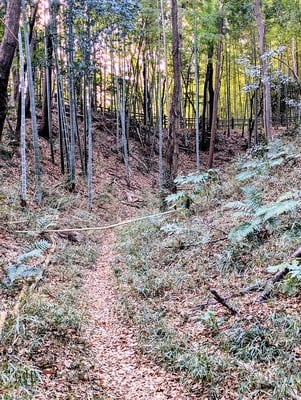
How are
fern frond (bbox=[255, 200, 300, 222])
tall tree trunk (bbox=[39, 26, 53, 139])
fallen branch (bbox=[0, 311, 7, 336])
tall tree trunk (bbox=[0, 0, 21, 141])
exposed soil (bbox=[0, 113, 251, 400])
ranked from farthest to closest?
tall tree trunk (bbox=[39, 26, 53, 139]), tall tree trunk (bbox=[0, 0, 21, 141]), fern frond (bbox=[255, 200, 300, 222]), fallen branch (bbox=[0, 311, 7, 336]), exposed soil (bbox=[0, 113, 251, 400])

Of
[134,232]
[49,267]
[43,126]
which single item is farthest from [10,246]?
[43,126]

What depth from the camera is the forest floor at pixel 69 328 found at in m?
2.88

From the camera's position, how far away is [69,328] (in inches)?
148

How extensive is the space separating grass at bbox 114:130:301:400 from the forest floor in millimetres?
183

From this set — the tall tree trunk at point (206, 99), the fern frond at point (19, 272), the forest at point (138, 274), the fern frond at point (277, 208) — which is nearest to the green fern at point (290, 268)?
the forest at point (138, 274)

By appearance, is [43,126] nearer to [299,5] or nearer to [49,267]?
[49,267]

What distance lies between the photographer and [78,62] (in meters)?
10.5

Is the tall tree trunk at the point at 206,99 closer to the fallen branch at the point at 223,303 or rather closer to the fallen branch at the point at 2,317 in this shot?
the fallen branch at the point at 223,303

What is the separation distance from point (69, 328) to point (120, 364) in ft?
2.34

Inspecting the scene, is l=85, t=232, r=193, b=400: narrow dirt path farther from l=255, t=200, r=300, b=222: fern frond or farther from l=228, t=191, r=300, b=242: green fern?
l=255, t=200, r=300, b=222: fern frond

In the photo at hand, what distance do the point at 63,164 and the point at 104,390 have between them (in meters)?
10.1

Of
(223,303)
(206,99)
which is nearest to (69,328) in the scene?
(223,303)

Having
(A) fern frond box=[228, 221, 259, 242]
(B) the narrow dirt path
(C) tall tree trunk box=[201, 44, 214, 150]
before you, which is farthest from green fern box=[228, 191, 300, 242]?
(C) tall tree trunk box=[201, 44, 214, 150]

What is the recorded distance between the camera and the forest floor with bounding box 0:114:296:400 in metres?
2.88
